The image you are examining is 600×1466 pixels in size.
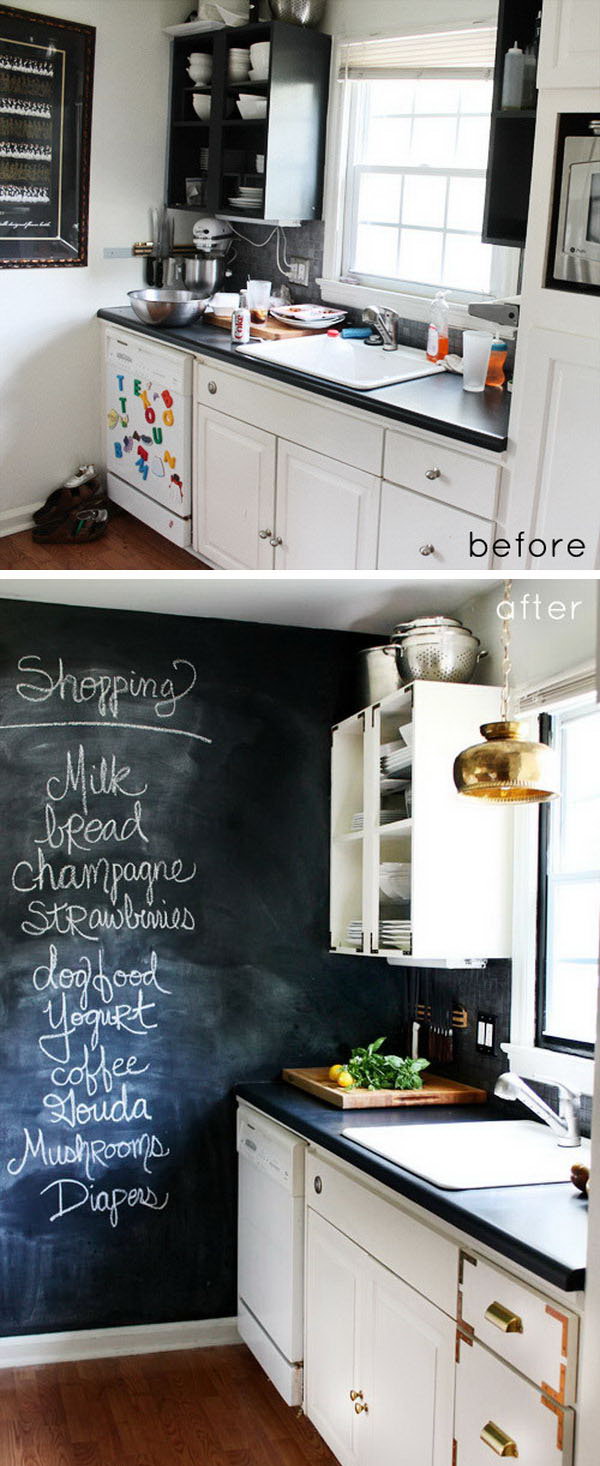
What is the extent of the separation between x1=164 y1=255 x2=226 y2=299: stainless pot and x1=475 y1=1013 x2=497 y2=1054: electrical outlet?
1.79 metres

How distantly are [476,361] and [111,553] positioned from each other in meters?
0.77

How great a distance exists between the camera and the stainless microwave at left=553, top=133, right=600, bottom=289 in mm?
1727

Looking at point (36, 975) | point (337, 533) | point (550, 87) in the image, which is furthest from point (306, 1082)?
point (550, 87)

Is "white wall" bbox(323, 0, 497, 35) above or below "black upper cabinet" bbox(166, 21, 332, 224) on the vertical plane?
above

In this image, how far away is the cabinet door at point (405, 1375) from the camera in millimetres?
1596

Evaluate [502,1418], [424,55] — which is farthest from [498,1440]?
[424,55]

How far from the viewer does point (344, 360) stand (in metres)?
2.58

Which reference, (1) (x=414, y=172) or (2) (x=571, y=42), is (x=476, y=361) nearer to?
(1) (x=414, y=172)

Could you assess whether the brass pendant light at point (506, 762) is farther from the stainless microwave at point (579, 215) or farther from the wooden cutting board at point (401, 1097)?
the wooden cutting board at point (401, 1097)

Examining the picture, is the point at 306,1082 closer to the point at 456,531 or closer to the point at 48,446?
the point at 456,531

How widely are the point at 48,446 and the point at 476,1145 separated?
1652 mm

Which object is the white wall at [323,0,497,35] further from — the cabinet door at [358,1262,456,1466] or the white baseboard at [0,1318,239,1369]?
the white baseboard at [0,1318,239,1369]

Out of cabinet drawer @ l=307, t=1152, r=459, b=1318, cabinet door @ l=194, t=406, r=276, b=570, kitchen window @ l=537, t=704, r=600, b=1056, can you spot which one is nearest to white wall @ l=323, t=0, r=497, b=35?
cabinet door @ l=194, t=406, r=276, b=570

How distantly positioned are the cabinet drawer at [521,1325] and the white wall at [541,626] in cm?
72
